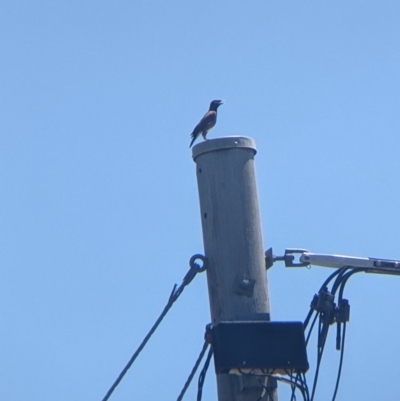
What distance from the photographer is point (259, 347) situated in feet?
15.3

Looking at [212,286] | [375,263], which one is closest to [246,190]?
[212,286]

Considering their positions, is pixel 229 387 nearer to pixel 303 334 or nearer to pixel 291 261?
pixel 303 334

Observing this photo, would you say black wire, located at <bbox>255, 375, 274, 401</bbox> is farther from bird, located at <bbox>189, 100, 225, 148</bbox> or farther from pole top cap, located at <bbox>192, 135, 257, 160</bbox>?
bird, located at <bbox>189, 100, 225, 148</bbox>

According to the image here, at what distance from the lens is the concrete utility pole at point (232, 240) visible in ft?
15.4

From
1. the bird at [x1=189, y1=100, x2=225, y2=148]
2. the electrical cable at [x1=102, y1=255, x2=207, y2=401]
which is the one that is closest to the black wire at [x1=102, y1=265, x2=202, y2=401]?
the electrical cable at [x1=102, y1=255, x2=207, y2=401]

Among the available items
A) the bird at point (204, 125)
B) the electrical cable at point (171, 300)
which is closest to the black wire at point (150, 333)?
the electrical cable at point (171, 300)

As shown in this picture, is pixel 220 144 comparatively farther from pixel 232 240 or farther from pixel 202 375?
pixel 202 375

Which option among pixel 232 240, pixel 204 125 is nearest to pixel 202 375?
pixel 232 240

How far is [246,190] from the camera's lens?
4.79 m

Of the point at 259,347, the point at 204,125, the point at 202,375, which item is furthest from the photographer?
the point at 204,125

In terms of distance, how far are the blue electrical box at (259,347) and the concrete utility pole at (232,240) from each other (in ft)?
0.29

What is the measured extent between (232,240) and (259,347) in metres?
0.56

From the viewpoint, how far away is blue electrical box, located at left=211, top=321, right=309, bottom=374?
4594 mm

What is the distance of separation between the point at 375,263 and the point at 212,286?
960 millimetres
